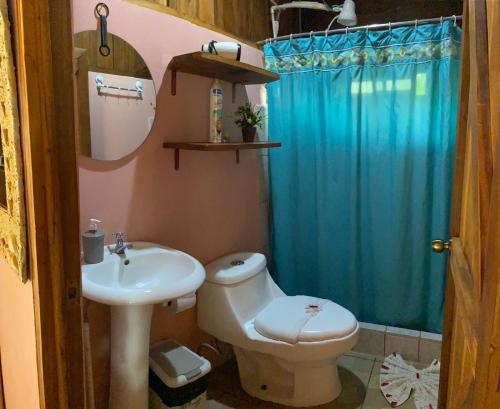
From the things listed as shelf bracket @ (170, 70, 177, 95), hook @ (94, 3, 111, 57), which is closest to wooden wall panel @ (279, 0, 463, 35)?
shelf bracket @ (170, 70, 177, 95)

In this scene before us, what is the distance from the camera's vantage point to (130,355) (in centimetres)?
162

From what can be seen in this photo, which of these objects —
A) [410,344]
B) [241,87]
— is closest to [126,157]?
[241,87]

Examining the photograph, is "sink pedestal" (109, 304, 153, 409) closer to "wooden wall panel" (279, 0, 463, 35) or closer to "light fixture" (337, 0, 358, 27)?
"light fixture" (337, 0, 358, 27)

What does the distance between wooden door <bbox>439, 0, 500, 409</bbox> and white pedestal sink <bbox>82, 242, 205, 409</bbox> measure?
0.83 metres

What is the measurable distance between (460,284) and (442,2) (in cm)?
224

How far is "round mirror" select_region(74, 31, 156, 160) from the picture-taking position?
5.29 ft

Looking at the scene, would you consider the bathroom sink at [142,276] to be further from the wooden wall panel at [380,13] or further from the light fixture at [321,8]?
the wooden wall panel at [380,13]

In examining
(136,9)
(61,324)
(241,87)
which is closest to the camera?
(61,324)

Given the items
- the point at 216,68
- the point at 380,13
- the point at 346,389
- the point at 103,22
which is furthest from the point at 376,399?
the point at 380,13

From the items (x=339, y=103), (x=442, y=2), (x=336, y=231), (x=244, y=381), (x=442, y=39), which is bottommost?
(x=244, y=381)

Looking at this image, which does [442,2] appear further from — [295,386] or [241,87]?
[295,386]

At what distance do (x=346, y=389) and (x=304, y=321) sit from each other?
1.65 feet

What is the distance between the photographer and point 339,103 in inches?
97.7

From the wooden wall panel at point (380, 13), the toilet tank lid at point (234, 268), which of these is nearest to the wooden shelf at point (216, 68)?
the wooden wall panel at point (380, 13)
